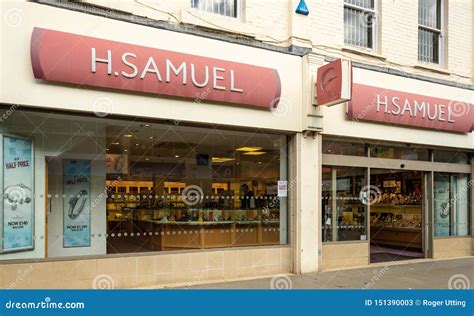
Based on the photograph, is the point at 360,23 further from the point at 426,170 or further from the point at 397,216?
the point at 397,216

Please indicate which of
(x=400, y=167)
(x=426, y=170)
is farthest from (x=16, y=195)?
(x=426, y=170)

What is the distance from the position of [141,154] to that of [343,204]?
5.21m

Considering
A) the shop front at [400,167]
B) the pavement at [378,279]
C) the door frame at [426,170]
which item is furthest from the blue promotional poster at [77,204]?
the door frame at [426,170]

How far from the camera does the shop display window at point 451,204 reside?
1341 centimetres

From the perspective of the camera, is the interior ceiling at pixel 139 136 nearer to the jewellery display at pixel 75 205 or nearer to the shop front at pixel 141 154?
the shop front at pixel 141 154

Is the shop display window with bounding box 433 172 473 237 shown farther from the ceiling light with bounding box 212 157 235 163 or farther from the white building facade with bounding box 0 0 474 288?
the ceiling light with bounding box 212 157 235 163

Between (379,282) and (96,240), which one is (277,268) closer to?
(379,282)

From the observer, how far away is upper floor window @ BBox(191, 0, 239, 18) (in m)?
9.76

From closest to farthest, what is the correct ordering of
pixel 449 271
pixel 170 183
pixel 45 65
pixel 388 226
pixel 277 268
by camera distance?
1. pixel 45 65
2. pixel 170 183
3. pixel 277 268
4. pixel 449 271
5. pixel 388 226

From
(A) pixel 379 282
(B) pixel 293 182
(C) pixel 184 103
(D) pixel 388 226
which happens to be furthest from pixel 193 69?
(D) pixel 388 226

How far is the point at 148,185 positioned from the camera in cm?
911

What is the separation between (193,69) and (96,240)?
365cm

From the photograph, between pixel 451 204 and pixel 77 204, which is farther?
pixel 451 204

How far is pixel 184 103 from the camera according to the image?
8875 millimetres
